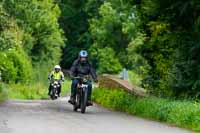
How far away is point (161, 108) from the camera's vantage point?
16.9 metres

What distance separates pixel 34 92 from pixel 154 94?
62.3 feet

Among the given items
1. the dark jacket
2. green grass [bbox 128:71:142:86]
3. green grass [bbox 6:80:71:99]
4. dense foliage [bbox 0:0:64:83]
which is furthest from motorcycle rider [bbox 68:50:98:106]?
dense foliage [bbox 0:0:64:83]

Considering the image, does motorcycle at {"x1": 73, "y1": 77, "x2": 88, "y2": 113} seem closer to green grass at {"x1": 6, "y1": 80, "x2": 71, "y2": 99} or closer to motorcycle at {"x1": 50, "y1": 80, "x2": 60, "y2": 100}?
motorcycle at {"x1": 50, "y1": 80, "x2": 60, "y2": 100}

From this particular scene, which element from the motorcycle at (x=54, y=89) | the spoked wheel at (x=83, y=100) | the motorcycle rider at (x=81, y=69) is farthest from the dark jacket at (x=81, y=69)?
the motorcycle at (x=54, y=89)

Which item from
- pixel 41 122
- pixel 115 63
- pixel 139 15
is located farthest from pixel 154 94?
pixel 115 63

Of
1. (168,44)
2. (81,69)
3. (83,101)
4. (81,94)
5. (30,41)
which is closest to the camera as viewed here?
(83,101)

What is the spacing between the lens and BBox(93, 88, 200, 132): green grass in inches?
592

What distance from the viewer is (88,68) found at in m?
20.4

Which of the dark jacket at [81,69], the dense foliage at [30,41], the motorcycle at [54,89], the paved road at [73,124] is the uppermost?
the dense foliage at [30,41]

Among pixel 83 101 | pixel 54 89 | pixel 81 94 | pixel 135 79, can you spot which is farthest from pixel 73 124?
pixel 135 79

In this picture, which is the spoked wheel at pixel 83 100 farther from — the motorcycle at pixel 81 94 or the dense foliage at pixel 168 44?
the dense foliage at pixel 168 44

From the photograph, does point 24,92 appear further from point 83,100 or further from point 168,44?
point 83,100

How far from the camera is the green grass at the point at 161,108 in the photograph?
592 inches

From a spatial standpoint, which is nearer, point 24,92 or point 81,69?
point 81,69
